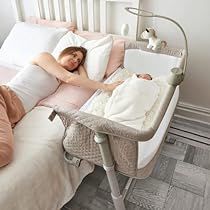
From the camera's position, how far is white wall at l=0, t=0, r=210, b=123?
159 centimetres

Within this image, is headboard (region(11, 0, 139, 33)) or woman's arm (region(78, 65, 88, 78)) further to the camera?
headboard (region(11, 0, 139, 33))

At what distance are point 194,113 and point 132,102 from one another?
918mm

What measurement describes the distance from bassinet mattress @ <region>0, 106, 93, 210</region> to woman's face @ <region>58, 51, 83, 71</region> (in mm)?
356

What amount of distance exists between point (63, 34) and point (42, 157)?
1069 millimetres

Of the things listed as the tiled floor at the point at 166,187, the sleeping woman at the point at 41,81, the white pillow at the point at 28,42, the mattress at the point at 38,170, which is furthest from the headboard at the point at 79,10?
the tiled floor at the point at 166,187

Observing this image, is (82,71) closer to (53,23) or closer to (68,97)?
(68,97)

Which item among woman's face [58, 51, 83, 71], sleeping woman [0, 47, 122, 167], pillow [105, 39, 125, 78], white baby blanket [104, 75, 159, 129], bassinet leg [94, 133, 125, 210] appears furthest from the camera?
pillow [105, 39, 125, 78]

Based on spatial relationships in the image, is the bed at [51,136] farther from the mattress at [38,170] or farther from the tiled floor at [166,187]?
the tiled floor at [166,187]

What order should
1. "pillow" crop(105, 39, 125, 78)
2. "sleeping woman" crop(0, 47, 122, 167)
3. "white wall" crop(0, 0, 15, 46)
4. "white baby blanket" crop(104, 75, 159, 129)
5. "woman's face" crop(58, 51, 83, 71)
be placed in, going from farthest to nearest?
1. "white wall" crop(0, 0, 15, 46)
2. "pillow" crop(105, 39, 125, 78)
3. "woman's face" crop(58, 51, 83, 71)
4. "sleeping woman" crop(0, 47, 122, 167)
5. "white baby blanket" crop(104, 75, 159, 129)

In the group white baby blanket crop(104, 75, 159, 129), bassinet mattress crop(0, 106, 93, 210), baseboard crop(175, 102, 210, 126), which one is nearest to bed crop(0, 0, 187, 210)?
bassinet mattress crop(0, 106, 93, 210)

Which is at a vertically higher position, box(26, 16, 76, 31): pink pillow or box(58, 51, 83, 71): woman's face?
box(26, 16, 76, 31): pink pillow

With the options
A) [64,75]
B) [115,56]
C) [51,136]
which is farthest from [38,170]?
[115,56]

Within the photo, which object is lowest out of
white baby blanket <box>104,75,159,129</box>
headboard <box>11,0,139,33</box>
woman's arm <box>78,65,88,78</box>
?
woman's arm <box>78,65,88,78</box>

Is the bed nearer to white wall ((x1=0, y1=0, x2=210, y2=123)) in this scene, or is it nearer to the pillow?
the pillow
